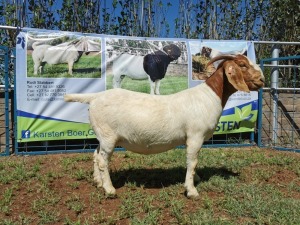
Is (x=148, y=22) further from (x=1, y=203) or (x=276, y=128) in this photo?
(x=1, y=203)

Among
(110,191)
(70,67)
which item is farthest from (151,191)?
(70,67)

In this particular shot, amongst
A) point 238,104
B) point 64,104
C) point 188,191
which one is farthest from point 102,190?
point 238,104

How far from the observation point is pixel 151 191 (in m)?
4.55

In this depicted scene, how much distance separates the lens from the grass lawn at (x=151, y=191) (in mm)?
3719

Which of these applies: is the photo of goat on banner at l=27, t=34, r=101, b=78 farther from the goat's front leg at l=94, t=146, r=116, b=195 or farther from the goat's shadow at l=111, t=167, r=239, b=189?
the goat's front leg at l=94, t=146, r=116, b=195

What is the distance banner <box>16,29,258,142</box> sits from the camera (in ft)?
21.0

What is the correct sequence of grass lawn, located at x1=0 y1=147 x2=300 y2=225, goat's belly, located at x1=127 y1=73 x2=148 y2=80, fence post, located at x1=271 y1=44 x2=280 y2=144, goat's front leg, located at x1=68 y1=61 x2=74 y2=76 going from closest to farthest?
grass lawn, located at x1=0 y1=147 x2=300 y2=225 < goat's front leg, located at x1=68 y1=61 x2=74 y2=76 < goat's belly, located at x1=127 y1=73 x2=148 y2=80 < fence post, located at x1=271 y1=44 x2=280 y2=144

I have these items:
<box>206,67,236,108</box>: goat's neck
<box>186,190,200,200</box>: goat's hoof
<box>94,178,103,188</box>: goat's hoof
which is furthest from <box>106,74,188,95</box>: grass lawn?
<box>186,190,200,200</box>: goat's hoof

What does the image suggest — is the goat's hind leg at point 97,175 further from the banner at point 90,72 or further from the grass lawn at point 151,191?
the banner at point 90,72

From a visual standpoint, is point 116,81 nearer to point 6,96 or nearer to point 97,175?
point 6,96

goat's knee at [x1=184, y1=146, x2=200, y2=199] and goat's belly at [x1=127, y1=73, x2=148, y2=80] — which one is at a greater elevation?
goat's belly at [x1=127, y1=73, x2=148, y2=80]

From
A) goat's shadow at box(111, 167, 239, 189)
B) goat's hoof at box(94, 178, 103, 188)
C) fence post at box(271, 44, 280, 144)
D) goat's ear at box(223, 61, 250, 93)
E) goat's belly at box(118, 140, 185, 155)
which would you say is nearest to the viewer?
goat's ear at box(223, 61, 250, 93)

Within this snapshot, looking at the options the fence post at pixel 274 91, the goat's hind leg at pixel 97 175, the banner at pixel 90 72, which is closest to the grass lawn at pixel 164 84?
the banner at pixel 90 72

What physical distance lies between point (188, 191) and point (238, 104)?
12.1ft
